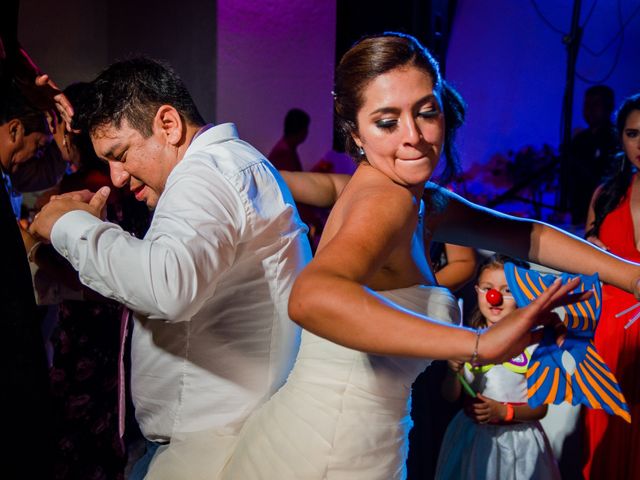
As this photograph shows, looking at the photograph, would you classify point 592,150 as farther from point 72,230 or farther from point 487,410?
point 72,230

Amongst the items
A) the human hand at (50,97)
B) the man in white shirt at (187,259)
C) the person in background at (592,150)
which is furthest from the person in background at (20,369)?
the person in background at (592,150)

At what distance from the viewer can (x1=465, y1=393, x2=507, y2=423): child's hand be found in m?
2.98

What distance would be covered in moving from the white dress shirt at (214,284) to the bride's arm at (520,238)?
1.26 ft

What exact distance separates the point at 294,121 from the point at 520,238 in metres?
4.37

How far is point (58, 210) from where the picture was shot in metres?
1.69

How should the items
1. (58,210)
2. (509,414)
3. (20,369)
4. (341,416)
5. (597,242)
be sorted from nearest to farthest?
(20,369) → (341,416) → (58,210) → (509,414) → (597,242)

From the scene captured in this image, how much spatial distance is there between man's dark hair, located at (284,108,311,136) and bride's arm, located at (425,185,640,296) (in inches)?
168

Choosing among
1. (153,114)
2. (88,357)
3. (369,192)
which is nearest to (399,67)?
(369,192)

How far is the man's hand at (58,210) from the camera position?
1671mm

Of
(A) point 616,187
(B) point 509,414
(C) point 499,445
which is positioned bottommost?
(C) point 499,445

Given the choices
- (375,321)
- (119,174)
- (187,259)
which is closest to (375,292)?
(375,321)

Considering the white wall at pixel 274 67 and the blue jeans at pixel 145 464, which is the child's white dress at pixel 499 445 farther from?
the white wall at pixel 274 67

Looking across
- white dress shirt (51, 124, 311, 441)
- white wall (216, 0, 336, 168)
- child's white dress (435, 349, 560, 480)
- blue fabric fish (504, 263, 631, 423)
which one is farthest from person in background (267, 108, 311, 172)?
blue fabric fish (504, 263, 631, 423)

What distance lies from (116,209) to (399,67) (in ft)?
6.03
